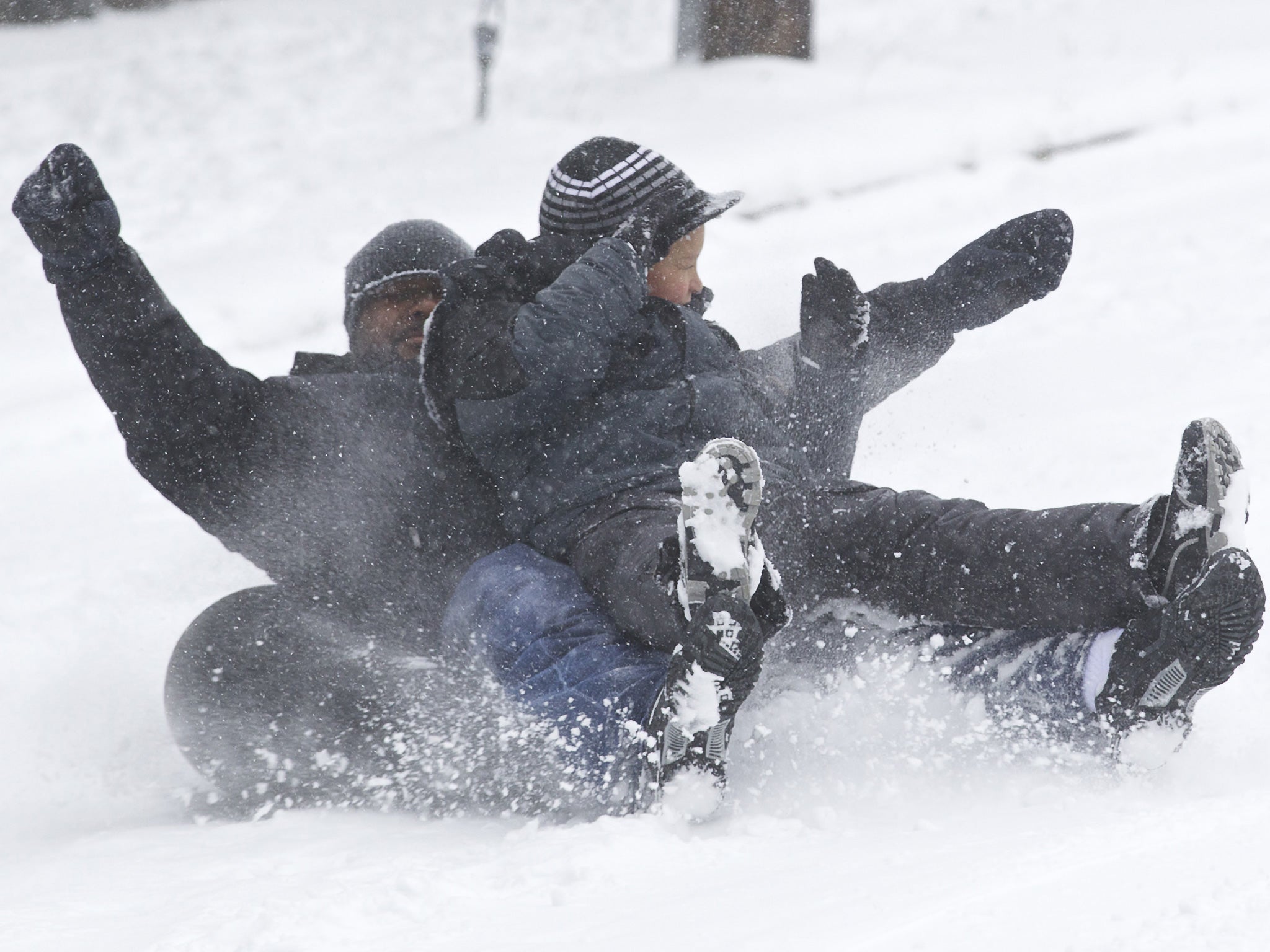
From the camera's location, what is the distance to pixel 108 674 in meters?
2.89

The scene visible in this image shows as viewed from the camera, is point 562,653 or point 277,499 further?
point 277,499

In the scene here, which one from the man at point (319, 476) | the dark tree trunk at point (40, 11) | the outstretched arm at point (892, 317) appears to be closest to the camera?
the man at point (319, 476)

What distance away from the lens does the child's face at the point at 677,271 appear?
8.17 ft

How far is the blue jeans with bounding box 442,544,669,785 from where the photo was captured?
6.74 ft

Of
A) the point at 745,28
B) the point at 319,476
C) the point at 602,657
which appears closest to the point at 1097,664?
the point at 602,657

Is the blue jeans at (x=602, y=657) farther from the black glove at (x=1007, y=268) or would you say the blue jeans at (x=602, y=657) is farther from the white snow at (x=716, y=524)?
the black glove at (x=1007, y=268)

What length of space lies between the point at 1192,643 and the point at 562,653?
0.94m

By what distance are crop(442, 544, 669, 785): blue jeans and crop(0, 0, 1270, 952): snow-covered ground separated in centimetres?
18

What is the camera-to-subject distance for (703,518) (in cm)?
183

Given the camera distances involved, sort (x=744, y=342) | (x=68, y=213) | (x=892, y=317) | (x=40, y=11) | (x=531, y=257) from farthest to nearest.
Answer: (x=40, y=11), (x=744, y=342), (x=892, y=317), (x=531, y=257), (x=68, y=213)

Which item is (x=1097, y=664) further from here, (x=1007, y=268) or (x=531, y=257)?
(x=531, y=257)

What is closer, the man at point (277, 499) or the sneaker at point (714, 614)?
the sneaker at point (714, 614)

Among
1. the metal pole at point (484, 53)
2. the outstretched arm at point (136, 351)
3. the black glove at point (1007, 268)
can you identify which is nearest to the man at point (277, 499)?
the outstretched arm at point (136, 351)

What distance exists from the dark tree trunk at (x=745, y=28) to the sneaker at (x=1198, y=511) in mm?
6216
